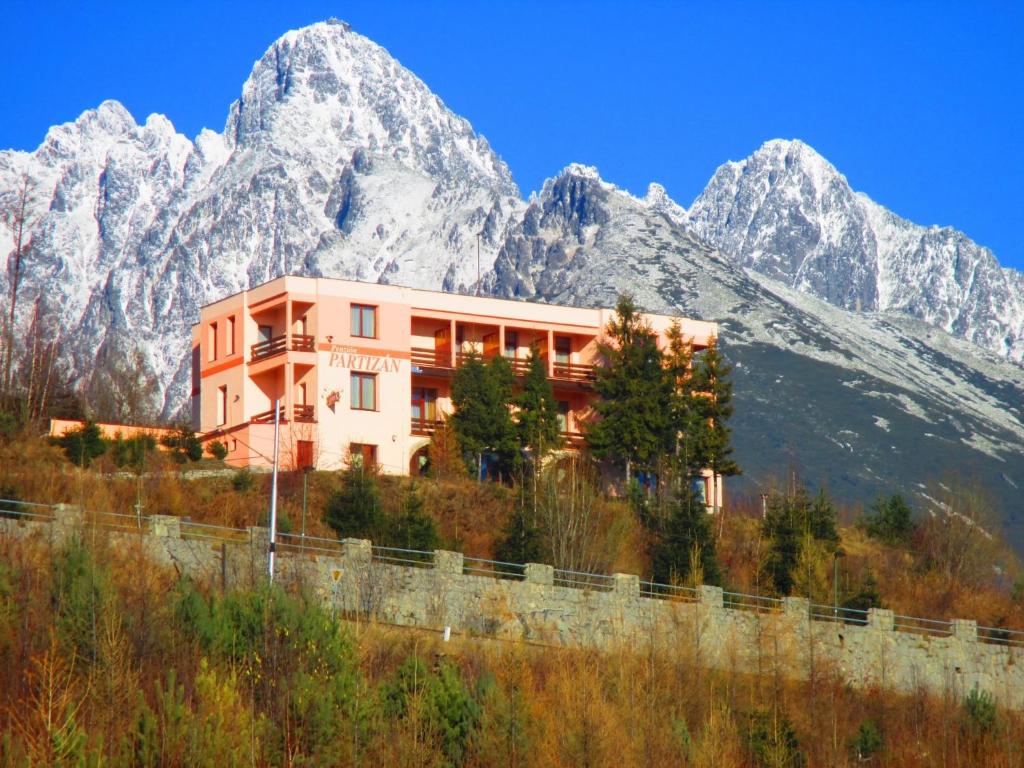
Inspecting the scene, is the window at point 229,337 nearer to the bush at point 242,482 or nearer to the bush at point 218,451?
the bush at point 218,451

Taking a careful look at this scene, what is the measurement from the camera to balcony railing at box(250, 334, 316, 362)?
61.6m

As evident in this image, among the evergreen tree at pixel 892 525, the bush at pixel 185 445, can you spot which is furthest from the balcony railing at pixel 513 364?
the evergreen tree at pixel 892 525

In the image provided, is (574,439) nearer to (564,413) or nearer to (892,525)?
(564,413)

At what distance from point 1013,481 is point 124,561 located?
105540mm

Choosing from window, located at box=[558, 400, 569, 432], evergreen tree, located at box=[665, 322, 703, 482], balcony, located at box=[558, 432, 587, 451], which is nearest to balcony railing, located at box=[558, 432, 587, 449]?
balcony, located at box=[558, 432, 587, 451]

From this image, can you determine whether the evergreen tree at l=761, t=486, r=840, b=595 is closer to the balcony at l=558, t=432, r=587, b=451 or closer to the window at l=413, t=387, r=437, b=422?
the balcony at l=558, t=432, r=587, b=451

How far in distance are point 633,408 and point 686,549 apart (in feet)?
38.7

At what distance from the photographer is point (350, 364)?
62.1 metres

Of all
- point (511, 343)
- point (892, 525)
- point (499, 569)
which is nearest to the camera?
point (499, 569)

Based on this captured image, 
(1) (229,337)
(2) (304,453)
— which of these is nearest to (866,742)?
(2) (304,453)

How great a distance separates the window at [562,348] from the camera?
6844cm

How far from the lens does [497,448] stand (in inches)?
2429

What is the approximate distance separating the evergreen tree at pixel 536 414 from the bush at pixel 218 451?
10.4 metres

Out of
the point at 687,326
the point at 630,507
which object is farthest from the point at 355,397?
the point at 687,326
